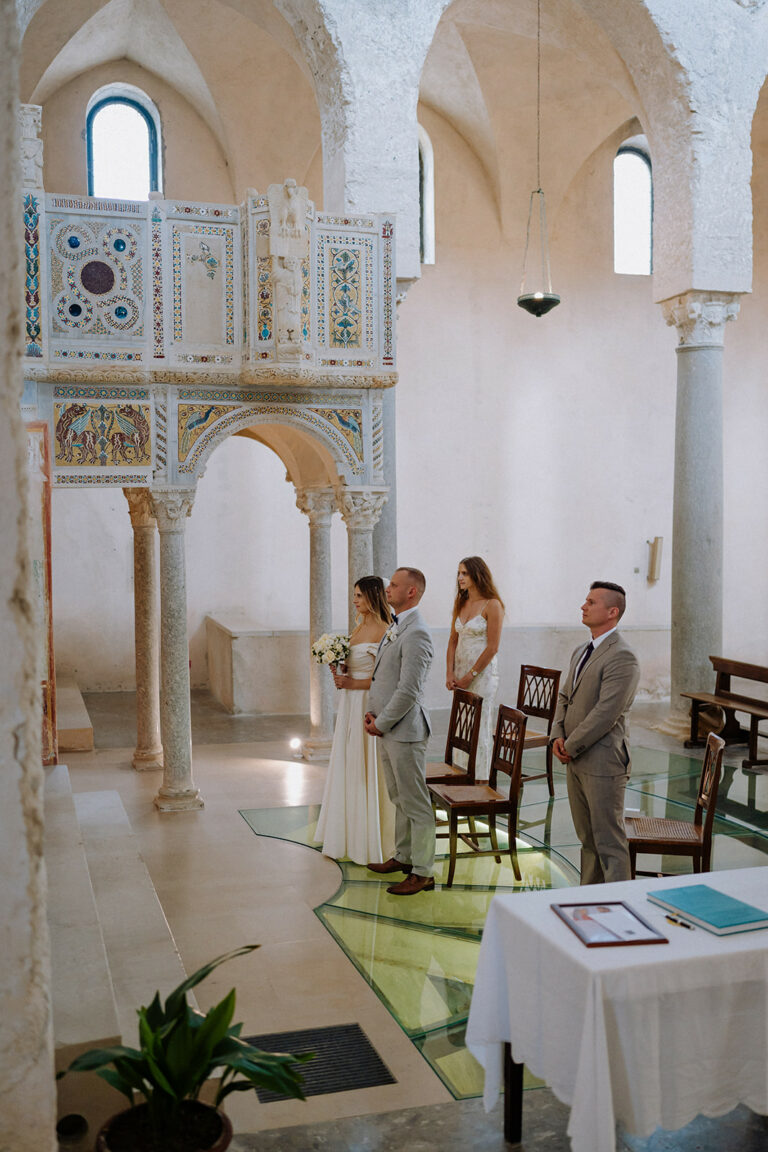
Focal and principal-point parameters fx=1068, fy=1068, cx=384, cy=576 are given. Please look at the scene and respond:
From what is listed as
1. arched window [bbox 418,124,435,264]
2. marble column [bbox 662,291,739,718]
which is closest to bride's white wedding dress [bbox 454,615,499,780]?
marble column [bbox 662,291,739,718]

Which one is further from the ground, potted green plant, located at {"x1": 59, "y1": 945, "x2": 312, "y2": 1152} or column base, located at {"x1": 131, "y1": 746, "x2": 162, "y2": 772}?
potted green plant, located at {"x1": 59, "y1": 945, "x2": 312, "y2": 1152}

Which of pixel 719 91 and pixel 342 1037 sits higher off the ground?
pixel 719 91

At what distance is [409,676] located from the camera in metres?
5.84

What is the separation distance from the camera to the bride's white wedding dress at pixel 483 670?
294 inches

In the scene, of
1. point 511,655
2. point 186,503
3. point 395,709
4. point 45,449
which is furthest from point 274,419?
point 511,655

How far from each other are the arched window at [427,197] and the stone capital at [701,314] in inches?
189

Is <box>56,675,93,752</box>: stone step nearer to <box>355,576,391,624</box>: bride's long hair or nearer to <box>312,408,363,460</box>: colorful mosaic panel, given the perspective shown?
<box>312,408,363,460</box>: colorful mosaic panel

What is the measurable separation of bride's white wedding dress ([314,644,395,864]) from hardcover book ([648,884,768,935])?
2.93 m

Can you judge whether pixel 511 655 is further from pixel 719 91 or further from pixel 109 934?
pixel 109 934

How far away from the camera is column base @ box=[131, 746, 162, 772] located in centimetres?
913

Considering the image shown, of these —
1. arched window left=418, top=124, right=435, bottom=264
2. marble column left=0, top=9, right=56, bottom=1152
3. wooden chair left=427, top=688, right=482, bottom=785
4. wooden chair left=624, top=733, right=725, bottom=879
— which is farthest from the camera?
arched window left=418, top=124, right=435, bottom=264

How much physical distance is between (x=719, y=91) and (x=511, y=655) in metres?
6.25

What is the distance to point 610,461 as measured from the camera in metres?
15.4

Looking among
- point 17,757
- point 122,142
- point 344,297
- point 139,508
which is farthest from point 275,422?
point 122,142
